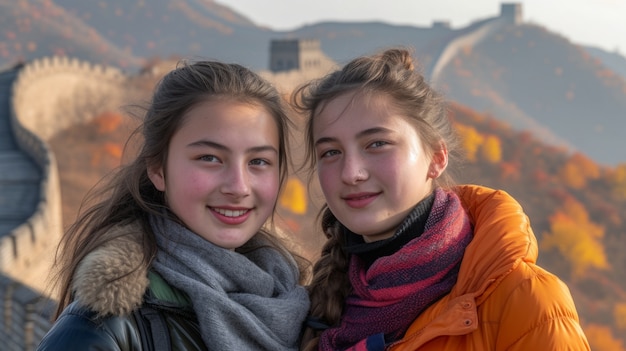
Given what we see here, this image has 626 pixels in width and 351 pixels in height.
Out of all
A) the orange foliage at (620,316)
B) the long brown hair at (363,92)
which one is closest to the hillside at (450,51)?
the orange foliage at (620,316)

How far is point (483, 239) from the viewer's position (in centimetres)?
251

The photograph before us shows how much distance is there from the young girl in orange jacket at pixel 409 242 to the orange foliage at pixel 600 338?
4190cm

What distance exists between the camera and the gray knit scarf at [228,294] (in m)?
2.46

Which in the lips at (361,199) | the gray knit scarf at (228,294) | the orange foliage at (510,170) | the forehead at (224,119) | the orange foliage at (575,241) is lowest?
the orange foliage at (575,241)

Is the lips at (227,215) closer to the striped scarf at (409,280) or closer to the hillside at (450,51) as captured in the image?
the striped scarf at (409,280)

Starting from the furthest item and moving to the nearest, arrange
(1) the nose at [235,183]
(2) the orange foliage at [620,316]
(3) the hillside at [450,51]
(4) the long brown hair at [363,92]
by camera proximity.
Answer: (3) the hillside at [450,51]
(2) the orange foliage at [620,316]
(4) the long brown hair at [363,92]
(1) the nose at [235,183]

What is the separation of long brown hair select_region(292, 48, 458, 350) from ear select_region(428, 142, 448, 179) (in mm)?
21

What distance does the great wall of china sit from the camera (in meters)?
6.85

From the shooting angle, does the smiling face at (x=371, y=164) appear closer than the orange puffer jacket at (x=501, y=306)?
No

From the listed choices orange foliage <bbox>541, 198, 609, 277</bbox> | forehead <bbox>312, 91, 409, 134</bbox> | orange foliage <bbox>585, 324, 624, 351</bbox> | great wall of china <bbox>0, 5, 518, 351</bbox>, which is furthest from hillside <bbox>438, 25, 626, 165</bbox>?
forehead <bbox>312, 91, 409, 134</bbox>

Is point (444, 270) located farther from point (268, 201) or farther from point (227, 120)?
point (227, 120)

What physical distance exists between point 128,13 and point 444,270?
113196mm

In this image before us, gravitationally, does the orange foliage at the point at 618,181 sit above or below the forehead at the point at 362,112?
below

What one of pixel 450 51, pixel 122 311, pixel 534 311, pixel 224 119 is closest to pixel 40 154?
pixel 224 119
